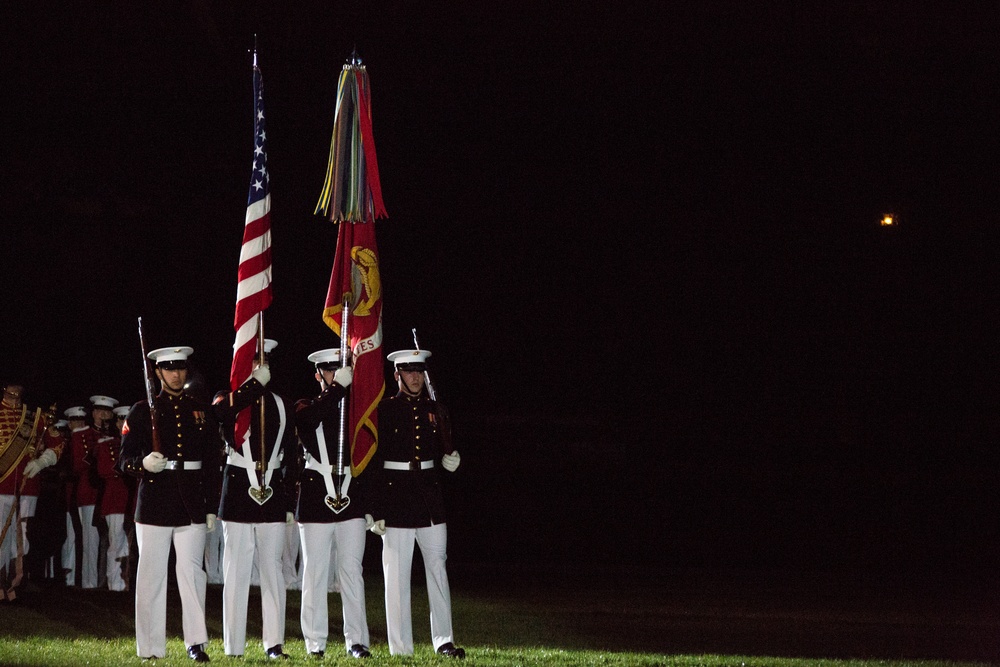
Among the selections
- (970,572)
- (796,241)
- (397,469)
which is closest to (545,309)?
(796,241)

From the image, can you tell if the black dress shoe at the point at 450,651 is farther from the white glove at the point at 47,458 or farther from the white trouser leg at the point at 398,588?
the white glove at the point at 47,458

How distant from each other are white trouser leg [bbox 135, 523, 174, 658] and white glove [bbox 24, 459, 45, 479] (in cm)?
416

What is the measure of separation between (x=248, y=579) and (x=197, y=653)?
24.9 inches

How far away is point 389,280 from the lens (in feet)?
98.7

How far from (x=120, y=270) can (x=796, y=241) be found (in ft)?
47.7

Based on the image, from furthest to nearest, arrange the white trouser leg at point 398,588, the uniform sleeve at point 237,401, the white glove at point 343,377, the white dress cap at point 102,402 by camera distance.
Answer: the white dress cap at point 102,402 → the white glove at point 343,377 → the white trouser leg at point 398,588 → the uniform sleeve at point 237,401

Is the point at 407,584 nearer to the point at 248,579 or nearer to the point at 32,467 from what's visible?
the point at 248,579

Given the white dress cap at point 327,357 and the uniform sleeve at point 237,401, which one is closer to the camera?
the uniform sleeve at point 237,401

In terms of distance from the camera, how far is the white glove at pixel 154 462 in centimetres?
855

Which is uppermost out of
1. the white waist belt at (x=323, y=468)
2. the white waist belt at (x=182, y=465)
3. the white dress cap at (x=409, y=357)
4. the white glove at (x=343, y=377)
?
the white dress cap at (x=409, y=357)

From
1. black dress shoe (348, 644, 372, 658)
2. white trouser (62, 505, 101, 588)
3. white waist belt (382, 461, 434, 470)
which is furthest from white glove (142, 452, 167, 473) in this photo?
white trouser (62, 505, 101, 588)

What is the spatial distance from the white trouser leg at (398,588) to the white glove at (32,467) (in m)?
4.44

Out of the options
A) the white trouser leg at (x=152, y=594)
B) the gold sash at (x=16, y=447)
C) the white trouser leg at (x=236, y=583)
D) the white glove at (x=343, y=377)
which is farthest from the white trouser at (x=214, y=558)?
the white trouser leg at (x=152, y=594)

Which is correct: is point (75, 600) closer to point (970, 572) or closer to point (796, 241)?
point (970, 572)
